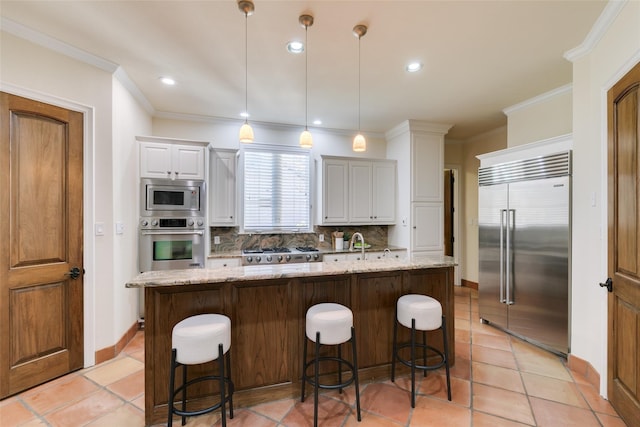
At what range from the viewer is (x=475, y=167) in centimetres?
514

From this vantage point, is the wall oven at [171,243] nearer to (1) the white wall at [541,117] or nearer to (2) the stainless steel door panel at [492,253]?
(2) the stainless steel door panel at [492,253]

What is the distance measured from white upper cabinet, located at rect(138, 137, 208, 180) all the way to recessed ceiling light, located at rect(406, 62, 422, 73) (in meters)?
2.59

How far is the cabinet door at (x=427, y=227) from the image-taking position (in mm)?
4430

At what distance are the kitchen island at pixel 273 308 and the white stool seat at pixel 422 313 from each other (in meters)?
0.22

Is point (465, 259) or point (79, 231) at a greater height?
point (79, 231)

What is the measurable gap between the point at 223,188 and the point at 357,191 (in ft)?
6.84

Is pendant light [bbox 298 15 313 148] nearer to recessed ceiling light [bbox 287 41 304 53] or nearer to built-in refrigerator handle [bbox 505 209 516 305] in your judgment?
recessed ceiling light [bbox 287 41 304 53]

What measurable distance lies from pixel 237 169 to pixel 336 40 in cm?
241

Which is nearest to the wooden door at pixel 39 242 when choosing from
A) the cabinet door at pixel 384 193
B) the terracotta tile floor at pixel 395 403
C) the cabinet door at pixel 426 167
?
the terracotta tile floor at pixel 395 403

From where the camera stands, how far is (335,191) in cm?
450

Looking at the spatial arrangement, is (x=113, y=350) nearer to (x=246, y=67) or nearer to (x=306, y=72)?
(x=246, y=67)

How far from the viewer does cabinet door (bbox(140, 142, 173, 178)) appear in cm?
342

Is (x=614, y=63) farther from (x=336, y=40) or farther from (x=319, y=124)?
(x=319, y=124)

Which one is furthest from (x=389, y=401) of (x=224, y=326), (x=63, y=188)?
(x=63, y=188)
